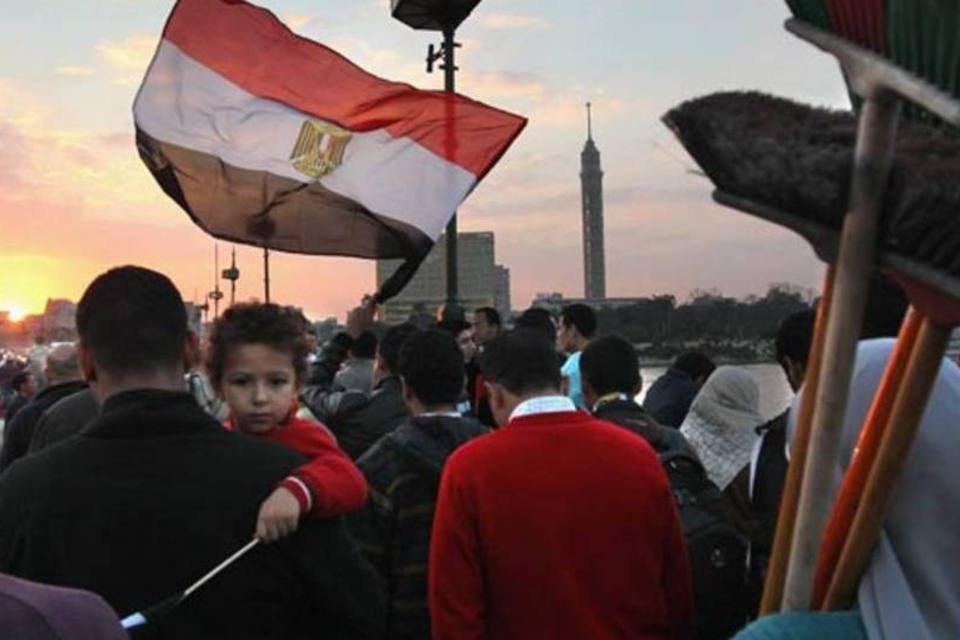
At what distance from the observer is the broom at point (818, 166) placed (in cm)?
130

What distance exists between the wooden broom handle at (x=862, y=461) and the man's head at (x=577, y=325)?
547 centimetres

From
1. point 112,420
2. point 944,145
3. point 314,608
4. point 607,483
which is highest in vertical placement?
point 944,145

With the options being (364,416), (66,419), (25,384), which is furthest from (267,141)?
(25,384)

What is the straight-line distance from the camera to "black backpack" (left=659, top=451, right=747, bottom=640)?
3473 mm

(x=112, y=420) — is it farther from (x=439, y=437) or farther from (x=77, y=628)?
(x=439, y=437)

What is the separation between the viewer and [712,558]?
3514 mm

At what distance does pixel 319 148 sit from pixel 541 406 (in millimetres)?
3616

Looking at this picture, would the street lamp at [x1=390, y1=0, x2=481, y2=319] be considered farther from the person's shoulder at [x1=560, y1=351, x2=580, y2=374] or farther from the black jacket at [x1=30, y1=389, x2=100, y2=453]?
the black jacket at [x1=30, y1=389, x2=100, y2=453]

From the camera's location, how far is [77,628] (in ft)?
4.50

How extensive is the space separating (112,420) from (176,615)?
18.6 inches

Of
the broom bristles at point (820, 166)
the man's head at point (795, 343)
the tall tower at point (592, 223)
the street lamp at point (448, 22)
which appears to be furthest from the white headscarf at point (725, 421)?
the tall tower at point (592, 223)

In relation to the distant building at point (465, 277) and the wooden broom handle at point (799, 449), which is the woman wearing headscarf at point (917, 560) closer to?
the wooden broom handle at point (799, 449)

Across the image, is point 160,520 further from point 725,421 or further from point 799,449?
point 725,421

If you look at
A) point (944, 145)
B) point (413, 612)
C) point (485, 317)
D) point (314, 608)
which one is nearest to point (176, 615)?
point (314, 608)
